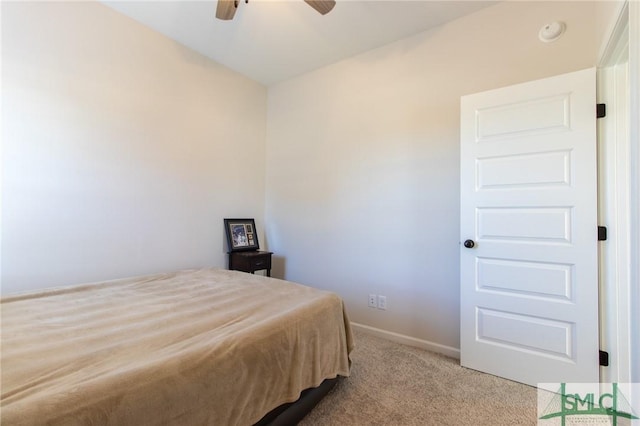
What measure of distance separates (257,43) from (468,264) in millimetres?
2703

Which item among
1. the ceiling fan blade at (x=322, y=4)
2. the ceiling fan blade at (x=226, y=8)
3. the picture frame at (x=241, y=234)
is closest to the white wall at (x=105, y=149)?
the picture frame at (x=241, y=234)

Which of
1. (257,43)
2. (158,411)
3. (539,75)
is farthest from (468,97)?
(158,411)

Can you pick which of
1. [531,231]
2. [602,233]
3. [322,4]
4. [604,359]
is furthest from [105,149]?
[604,359]

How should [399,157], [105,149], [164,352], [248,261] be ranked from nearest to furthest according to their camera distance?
[164,352] → [105,149] → [399,157] → [248,261]

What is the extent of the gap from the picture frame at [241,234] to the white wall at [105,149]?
4.0 inches

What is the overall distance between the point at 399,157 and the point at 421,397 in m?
1.85

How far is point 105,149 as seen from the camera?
2.27m

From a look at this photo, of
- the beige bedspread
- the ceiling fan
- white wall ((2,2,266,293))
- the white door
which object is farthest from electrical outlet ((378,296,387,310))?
the ceiling fan

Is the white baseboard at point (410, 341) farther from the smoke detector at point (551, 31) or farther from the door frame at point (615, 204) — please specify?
the smoke detector at point (551, 31)

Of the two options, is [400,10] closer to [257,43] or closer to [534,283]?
[257,43]

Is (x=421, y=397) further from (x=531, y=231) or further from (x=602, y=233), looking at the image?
(x=602, y=233)

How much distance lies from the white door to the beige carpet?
197mm

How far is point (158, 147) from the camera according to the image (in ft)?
8.50

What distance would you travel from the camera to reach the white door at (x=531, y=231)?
179 cm
